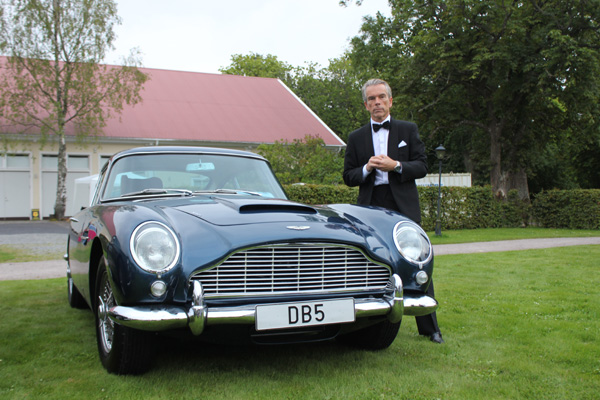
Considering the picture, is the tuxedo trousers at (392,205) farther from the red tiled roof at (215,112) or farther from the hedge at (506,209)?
the red tiled roof at (215,112)

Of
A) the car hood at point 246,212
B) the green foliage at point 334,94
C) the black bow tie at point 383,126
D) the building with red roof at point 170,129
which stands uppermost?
the green foliage at point 334,94

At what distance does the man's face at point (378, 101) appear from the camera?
4.27 meters

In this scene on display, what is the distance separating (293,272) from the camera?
121 inches

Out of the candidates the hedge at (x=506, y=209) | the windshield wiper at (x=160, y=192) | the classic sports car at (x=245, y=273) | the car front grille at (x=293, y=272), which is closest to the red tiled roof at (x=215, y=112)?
the hedge at (x=506, y=209)

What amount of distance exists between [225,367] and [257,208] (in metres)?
1.03

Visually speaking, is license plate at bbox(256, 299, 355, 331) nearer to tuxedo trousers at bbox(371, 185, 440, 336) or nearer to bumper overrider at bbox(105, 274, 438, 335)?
bumper overrider at bbox(105, 274, 438, 335)

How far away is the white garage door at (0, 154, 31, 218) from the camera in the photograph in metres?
22.4

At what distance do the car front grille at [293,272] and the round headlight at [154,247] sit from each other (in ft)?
0.57

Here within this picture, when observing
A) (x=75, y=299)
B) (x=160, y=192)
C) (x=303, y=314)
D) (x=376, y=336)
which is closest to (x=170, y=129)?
(x=75, y=299)

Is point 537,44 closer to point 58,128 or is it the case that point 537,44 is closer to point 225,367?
point 58,128

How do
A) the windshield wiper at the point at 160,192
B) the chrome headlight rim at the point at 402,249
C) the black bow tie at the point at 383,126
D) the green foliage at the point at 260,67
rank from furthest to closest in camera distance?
the green foliage at the point at 260,67 → the black bow tie at the point at 383,126 → the windshield wiper at the point at 160,192 → the chrome headlight rim at the point at 402,249

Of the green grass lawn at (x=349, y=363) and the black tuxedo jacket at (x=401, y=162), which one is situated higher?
the black tuxedo jacket at (x=401, y=162)

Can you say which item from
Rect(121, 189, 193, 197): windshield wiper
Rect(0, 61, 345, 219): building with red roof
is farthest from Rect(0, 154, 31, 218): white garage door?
Rect(121, 189, 193, 197): windshield wiper

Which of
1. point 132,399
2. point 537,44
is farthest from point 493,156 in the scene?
point 132,399
